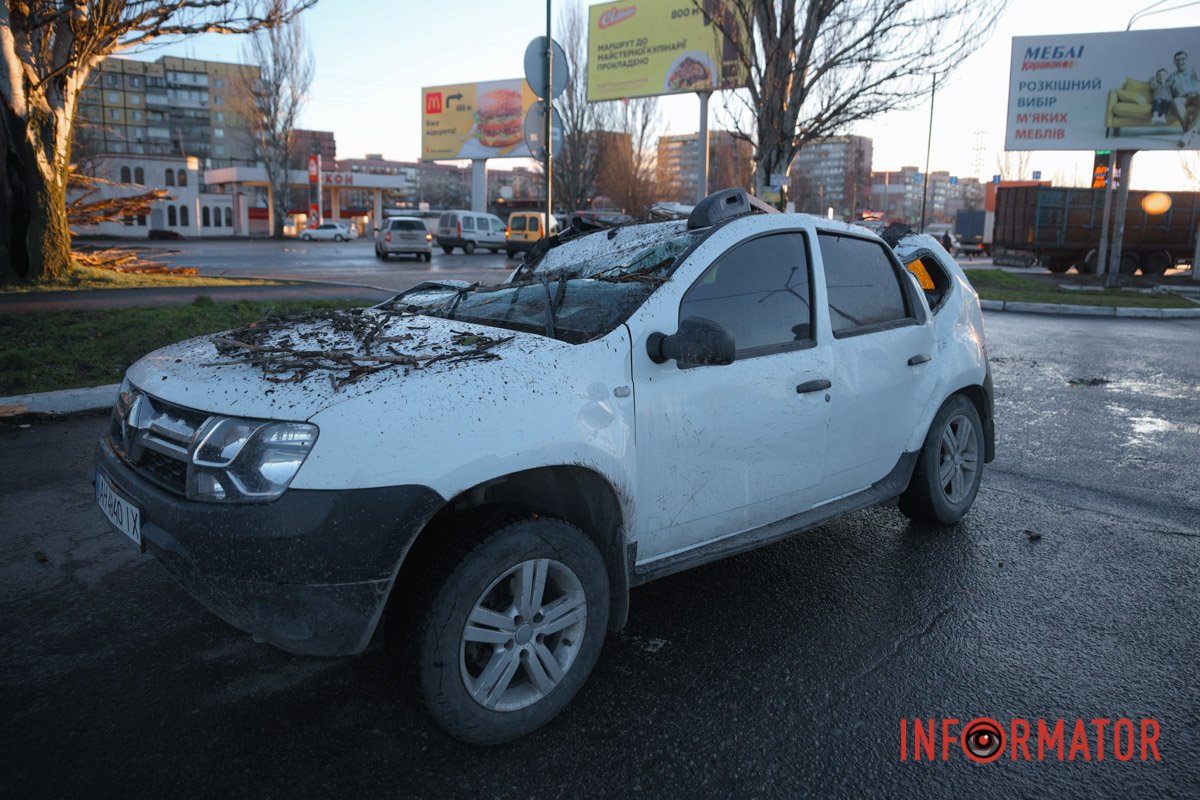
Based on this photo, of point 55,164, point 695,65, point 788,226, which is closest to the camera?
point 788,226

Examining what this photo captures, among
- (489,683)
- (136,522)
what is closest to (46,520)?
(136,522)

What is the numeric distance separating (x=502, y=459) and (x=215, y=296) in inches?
439

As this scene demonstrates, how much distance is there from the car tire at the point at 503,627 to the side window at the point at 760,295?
1.02m

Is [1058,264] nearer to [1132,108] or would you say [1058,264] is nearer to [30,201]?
[1132,108]

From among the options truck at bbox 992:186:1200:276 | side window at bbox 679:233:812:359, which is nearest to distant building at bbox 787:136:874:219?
truck at bbox 992:186:1200:276

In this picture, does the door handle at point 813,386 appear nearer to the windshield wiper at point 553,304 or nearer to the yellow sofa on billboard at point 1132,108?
the windshield wiper at point 553,304

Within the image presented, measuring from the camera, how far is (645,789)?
2.28 meters

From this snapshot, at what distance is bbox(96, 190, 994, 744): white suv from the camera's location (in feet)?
7.36

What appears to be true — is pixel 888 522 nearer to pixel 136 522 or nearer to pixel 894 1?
pixel 136 522

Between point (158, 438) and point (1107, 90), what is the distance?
28366 millimetres

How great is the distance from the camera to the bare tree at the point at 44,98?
11375 mm

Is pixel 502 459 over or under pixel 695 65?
under

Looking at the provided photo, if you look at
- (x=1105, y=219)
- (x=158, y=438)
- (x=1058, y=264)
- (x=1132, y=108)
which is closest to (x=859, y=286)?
(x=158, y=438)

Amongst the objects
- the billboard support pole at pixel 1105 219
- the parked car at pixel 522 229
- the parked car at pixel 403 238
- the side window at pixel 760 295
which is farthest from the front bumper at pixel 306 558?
the parked car at pixel 522 229
